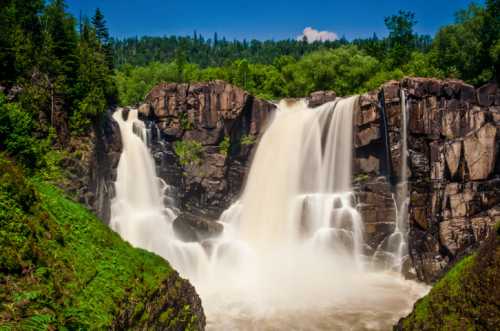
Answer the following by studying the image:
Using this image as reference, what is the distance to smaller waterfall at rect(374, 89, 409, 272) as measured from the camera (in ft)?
93.0

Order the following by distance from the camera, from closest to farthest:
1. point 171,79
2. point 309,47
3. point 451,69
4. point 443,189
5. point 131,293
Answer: point 131,293
point 443,189
point 451,69
point 171,79
point 309,47

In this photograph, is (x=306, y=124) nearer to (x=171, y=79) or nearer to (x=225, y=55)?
(x=171, y=79)

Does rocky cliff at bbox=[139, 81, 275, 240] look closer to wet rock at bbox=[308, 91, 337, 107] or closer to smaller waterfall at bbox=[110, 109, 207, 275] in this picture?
smaller waterfall at bbox=[110, 109, 207, 275]

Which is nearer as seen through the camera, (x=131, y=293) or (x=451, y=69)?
(x=131, y=293)

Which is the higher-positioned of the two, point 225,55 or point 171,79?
point 225,55

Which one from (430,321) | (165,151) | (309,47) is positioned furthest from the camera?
(309,47)

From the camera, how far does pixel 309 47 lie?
156750 millimetres

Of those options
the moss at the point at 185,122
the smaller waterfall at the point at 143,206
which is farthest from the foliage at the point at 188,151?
the smaller waterfall at the point at 143,206

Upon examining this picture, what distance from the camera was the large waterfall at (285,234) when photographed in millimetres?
23094

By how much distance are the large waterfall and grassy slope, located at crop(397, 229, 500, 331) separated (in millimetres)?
7916

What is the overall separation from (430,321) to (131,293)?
10058 millimetres

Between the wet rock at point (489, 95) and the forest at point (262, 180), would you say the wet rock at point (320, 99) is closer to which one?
the forest at point (262, 180)

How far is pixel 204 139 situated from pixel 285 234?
10.8 meters

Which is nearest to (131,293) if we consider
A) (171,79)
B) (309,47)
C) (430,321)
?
(430,321)
